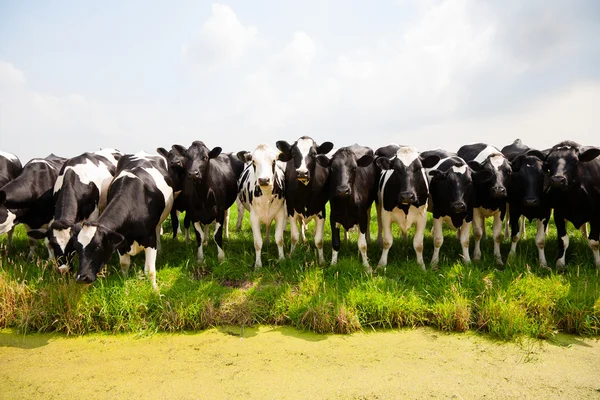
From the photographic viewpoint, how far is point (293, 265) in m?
7.66

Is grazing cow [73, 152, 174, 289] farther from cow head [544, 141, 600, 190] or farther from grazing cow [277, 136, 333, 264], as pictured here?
cow head [544, 141, 600, 190]

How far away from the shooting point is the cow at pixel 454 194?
7.39 metres

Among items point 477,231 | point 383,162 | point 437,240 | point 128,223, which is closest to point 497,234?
point 477,231

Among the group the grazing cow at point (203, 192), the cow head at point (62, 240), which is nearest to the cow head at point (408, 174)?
the grazing cow at point (203, 192)

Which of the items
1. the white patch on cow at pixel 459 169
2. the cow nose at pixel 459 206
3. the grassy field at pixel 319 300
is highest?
the white patch on cow at pixel 459 169

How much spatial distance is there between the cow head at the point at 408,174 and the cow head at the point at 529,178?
1657 millimetres

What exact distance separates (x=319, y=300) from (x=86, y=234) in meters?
3.55

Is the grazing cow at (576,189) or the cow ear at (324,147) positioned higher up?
the cow ear at (324,147)

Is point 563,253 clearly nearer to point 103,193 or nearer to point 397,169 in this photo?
point 397,169

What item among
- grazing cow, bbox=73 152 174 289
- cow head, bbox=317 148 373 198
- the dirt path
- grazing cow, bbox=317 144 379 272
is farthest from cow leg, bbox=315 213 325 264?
grazing cow, bbox=73 152 174 289

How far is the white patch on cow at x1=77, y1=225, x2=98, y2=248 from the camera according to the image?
6.02 m

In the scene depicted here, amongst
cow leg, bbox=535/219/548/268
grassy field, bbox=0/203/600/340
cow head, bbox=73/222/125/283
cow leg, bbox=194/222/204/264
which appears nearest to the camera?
grassy field, bbox=0/203/600/340

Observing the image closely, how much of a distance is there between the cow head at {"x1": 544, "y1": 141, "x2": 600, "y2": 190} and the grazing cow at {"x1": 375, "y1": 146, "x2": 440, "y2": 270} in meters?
1.99

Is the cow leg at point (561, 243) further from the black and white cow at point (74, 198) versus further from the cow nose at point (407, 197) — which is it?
the black and white cow at point (74, 198)
